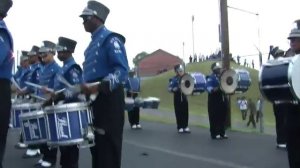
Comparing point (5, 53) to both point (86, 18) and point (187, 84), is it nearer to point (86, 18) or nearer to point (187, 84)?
point (86, 18)

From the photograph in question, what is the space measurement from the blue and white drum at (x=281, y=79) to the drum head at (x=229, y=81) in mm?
7670

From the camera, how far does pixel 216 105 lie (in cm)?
1471

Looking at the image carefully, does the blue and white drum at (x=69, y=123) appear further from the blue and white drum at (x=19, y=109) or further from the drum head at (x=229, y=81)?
the drum head at (x=229, y=81)

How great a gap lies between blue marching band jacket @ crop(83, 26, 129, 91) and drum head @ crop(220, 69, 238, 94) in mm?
8946

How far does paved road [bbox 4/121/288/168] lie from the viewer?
30.8 feet

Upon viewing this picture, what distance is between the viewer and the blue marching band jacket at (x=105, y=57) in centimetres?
537

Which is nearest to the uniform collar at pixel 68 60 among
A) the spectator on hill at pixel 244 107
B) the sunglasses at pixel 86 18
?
the sunglasses at pixel 86 18

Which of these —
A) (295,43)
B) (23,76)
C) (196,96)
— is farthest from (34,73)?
(196,96)

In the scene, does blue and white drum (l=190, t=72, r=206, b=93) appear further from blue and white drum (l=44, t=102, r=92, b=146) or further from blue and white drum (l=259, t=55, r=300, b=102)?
blue and white drum (l=44, t=102, r=92, b=146)

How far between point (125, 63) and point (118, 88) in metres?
0.26

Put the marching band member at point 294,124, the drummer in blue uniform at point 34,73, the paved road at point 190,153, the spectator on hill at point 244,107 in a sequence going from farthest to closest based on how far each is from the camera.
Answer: the spectator on hill at point 244,107 → the drummer in blue uniform at point 34,73 → the paved road at point 190,153 → the marching band member at point 294,124

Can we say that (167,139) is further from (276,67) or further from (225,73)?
(276,67)

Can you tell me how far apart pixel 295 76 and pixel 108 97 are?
216 cm

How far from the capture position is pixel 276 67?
20.7ft
